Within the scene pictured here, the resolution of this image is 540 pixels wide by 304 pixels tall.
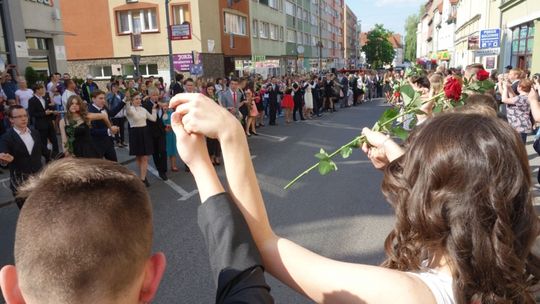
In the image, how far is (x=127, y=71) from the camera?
29.6m

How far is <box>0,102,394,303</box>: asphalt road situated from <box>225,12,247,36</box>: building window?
75.2 feet

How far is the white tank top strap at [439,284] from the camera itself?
111 cm

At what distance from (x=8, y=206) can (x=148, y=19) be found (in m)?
23.9

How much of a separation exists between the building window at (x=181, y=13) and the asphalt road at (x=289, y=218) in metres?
19.6

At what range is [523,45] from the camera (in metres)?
20.4

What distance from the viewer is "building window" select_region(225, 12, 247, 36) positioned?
31227mm

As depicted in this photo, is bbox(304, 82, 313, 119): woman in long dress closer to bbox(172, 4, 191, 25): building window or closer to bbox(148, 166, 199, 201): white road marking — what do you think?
bbox(148, 166, 199, 201): white road marking

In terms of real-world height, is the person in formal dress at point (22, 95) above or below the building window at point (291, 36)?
below

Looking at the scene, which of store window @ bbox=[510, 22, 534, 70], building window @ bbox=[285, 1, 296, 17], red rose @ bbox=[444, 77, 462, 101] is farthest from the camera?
building window @ bbox=[285, 1, 296, 17]

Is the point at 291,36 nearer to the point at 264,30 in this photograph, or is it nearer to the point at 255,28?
the point at 264,30

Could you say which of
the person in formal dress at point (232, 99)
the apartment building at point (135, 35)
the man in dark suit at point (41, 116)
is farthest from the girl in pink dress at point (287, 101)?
the apartment building at point (135, 35)

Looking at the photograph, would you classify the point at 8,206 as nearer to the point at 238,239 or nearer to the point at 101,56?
the point at 238,239

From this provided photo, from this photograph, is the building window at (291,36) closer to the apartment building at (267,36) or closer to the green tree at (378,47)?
the apartment building at (267,36)

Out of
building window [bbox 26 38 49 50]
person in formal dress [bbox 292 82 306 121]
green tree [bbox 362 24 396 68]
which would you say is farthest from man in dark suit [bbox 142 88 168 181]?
green tree [bbox 362 24 396 68]
